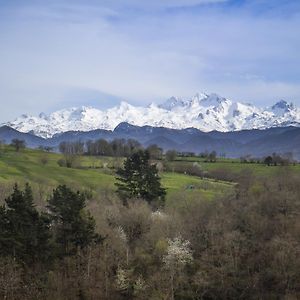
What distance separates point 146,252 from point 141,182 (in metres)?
29.6

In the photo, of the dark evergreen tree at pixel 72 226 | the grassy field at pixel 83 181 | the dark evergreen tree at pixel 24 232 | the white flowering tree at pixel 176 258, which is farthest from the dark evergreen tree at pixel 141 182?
the dark evergreen tree at pixel 24 232

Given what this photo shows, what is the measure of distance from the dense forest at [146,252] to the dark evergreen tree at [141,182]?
16968mm

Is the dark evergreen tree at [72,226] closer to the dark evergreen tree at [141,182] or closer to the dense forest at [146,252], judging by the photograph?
the dense forest at [146,252]

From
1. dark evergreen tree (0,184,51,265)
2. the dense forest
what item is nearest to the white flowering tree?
the dense forest

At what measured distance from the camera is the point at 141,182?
9812 centimetres

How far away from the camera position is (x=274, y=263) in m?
63.4

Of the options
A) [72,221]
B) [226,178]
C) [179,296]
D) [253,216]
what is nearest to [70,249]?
[72,221]

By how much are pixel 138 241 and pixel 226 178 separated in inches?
3212

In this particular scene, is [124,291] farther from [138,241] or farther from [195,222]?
[195,222]

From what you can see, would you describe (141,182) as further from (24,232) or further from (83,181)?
(24,232)

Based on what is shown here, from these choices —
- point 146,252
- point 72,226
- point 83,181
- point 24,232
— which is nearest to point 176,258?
point 146,252

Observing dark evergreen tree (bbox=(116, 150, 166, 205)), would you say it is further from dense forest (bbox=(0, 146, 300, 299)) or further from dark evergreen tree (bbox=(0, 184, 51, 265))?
dark evergreen tree (bbox=(0, 184, 51, 265))

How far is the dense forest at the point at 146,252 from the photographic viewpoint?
59.8m

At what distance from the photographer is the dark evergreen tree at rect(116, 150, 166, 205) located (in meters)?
97.7
